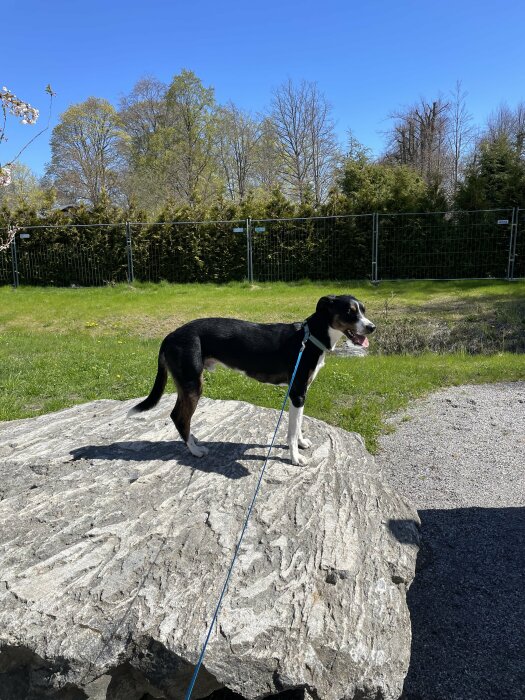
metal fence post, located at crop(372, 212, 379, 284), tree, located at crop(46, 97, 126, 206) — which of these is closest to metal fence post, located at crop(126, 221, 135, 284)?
metal fence post, located at crop(372, 212, 379, 284)

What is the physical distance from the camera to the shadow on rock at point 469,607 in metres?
3.23

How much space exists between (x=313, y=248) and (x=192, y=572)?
1864 cm

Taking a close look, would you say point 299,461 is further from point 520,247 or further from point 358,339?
point 520,247

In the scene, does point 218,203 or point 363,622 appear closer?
point 363,622

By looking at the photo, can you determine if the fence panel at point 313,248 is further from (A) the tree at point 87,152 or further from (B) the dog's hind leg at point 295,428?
(A) the tree at point 87,152

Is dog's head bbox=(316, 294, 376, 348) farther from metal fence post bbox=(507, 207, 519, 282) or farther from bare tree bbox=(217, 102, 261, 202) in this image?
bare tree bbox=(217, 102, 261, 202)

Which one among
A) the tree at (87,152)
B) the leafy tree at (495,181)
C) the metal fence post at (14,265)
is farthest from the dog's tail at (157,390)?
the tree at (87,152)

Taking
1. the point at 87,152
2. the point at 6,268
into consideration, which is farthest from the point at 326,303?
the point at 87,152

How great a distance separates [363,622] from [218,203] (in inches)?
809

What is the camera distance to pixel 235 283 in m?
20.8

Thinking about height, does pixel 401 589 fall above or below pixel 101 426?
below

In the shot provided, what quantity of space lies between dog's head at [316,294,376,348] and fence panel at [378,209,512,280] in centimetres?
1662

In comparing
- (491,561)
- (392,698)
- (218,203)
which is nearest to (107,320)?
(218,203)

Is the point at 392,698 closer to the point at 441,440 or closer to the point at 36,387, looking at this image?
the point at 441,440
